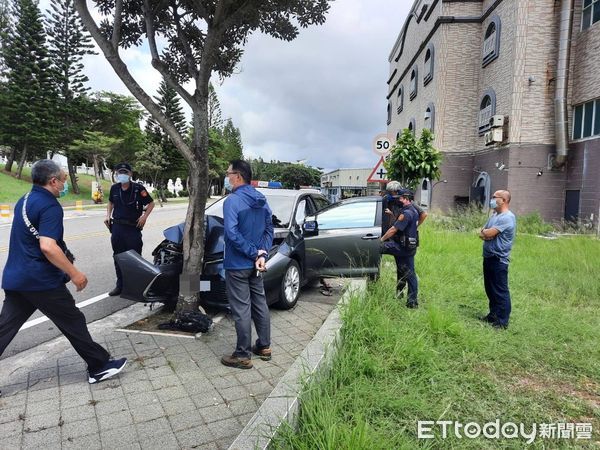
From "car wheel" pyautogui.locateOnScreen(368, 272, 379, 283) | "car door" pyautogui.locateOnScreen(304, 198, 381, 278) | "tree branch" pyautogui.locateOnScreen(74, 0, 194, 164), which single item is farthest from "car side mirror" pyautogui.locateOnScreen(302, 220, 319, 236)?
"tree branch" pyautogui.locateOnScreen(74, 0, 194, 164)

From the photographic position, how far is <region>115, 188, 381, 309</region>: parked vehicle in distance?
434 cm

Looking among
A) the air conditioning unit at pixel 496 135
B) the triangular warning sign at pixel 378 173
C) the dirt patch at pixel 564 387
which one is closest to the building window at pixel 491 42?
the air conditioning unit at pixel 496 135

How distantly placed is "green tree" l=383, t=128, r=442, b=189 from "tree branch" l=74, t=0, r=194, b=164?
10163 mm

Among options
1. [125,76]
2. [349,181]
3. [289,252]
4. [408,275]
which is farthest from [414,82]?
[349,181]

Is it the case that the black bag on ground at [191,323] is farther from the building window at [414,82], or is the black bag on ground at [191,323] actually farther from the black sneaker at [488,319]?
the building window at [414,82]

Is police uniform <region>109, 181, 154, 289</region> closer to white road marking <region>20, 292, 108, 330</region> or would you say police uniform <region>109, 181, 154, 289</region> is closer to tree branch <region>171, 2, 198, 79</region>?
white road marking <region>20, 292, 108, 330</region>

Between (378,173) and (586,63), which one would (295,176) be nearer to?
(586,63)

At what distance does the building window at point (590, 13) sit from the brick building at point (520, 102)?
0.04 metres

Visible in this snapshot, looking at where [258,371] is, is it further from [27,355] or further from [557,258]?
[557,258]

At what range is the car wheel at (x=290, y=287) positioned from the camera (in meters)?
5.13

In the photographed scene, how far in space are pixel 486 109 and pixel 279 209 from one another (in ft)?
59.7

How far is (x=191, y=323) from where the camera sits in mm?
4258

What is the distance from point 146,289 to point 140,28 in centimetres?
340

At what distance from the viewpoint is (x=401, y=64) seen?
35.7 meters
